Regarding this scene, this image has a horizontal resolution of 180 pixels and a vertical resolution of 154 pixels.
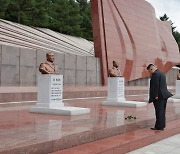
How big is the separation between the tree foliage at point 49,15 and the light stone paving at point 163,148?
61.2 ft

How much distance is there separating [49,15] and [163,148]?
2316 cm

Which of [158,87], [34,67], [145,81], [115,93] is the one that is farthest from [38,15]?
[158,87]

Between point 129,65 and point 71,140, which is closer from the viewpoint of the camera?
point 71,140

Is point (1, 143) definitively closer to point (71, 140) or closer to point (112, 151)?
point (71, 140)

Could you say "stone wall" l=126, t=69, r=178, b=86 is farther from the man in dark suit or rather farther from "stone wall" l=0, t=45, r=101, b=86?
the man in dark suit

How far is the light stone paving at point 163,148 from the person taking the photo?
16.9ft

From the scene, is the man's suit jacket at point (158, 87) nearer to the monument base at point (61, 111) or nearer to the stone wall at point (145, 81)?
the monument base at point (61, 111)

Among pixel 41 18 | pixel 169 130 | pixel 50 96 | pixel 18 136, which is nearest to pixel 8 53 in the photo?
pixel 50 96

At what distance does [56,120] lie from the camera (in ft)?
20.2

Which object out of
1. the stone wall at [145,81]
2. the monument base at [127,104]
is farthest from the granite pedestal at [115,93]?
the stone wall at [145,81]

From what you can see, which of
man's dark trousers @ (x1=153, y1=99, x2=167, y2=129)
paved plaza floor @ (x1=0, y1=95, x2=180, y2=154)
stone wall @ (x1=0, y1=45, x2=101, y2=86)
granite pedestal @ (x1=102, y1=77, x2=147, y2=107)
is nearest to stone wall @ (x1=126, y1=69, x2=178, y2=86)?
stone wall @ (x1=0, y1=45, x2=101, y2=86)

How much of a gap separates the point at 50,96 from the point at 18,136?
2.82 m

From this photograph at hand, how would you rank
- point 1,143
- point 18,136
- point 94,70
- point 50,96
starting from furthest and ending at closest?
point 94,70 → point 50,96 → point 18,136 → point 1,143

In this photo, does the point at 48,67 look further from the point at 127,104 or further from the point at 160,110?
the point at 127,104
